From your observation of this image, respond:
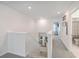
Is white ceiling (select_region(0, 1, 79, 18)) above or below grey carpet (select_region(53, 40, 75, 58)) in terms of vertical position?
above

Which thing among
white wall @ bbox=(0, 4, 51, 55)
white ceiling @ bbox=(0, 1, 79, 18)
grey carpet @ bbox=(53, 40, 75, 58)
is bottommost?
grey carpet @ bbox=(53, 40, 75, 58)

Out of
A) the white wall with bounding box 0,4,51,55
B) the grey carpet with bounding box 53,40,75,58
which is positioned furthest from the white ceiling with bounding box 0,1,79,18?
the grey carpet with bounding box 53,40,75,58

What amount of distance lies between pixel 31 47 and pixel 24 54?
1.08 ft

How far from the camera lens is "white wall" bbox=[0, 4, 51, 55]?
127 inches

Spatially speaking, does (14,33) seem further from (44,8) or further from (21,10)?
(44,8)

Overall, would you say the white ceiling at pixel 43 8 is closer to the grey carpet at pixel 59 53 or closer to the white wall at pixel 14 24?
the white wall at pixel 14 24

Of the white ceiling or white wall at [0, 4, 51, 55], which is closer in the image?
white wall at [0, 4, 51, 55]

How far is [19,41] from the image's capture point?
11.2ft

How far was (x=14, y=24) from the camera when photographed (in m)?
3.56

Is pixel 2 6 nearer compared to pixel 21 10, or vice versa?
pixel 2 6

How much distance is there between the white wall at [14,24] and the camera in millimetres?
3224

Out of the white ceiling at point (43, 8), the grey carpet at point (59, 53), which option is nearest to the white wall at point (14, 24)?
the white ceiling at point (43, 8)

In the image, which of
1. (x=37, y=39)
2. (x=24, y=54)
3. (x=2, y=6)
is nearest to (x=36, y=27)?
(x=37, y=39)

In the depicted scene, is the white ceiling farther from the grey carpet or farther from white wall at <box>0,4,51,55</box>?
the grey carpet
